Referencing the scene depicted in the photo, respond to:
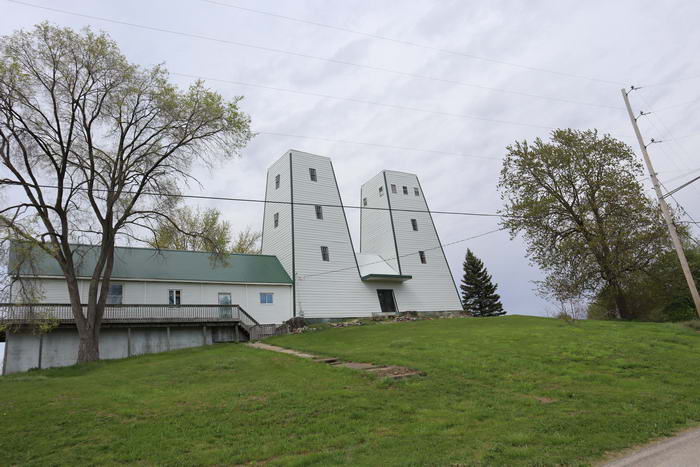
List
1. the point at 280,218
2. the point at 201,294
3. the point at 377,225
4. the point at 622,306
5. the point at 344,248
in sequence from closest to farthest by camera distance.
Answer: the point at 201,294 < the point at 622,306 < the point at 344,248 < the point at 280,218 < the point at 377,225

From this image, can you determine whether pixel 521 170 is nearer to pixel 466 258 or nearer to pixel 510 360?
pixel 510 360

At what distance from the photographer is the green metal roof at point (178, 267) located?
2594 centimetres

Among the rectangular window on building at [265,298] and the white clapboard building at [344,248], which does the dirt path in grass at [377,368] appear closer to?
the rectangular window on building at [265,298]

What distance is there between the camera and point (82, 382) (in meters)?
13.6

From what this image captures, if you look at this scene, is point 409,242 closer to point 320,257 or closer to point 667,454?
point 320,257

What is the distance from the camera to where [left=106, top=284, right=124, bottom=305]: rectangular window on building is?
82.9 feet

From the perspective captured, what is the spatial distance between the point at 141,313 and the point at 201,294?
156 inches

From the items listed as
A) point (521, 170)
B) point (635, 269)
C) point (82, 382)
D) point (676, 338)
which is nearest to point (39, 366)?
point (82, 382)

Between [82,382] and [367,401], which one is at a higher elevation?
[82,382]

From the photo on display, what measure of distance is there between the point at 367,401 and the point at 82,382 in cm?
957

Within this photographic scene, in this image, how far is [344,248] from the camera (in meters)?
33.0

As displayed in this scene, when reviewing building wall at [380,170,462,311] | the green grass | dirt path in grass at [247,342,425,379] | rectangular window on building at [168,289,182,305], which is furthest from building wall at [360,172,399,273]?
the green grass

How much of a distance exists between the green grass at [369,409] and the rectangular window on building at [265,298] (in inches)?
519

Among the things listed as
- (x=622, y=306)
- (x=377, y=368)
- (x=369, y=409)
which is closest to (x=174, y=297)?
(x=377, y=368)
